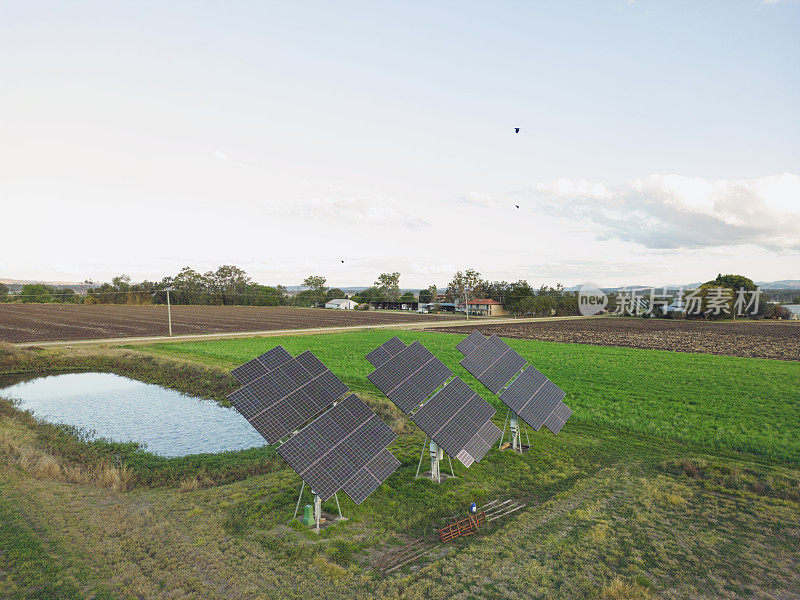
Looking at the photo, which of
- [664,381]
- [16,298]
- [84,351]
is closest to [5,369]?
[84,351]

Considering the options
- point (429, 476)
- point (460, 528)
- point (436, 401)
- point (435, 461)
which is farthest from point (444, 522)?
point (436, 401)

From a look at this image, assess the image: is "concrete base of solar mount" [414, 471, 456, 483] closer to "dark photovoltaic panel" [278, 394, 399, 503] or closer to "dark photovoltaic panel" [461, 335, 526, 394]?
"dark photovoltaic panel" [278, 394, 399, 503]

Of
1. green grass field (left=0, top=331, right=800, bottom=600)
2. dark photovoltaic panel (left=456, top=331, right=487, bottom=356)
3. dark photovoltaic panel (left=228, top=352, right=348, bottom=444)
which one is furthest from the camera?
dark photovoltaic panel (left=456, top=331, right=487, bottom=356)

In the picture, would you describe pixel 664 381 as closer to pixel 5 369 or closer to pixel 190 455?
pixel 190 455

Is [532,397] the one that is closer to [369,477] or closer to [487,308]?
[369,477]

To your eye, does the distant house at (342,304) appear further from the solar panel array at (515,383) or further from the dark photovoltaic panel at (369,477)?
the dark photovoltaic panel at (369,477)

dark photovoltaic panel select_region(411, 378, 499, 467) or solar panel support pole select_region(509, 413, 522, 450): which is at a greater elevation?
dark photovoltaic panel select_region(411, 378, 499, 467)

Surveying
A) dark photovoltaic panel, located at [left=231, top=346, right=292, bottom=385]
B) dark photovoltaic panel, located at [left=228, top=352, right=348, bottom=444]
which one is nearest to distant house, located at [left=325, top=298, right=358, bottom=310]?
dark photovoltaic panel, located at [left=231, top=346, right=292, bottom=385]

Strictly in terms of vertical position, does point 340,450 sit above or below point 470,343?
below
